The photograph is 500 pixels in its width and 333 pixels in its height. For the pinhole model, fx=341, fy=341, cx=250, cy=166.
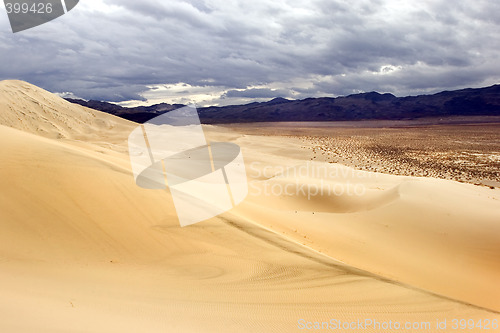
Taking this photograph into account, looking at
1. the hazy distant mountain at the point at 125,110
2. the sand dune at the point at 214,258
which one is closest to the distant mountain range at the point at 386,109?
the hazy distant mountain at the point at 125,110

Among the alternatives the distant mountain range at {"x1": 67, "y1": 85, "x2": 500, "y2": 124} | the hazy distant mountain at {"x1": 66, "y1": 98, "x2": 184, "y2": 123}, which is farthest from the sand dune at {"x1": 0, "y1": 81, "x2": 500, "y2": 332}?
the distant mountain range at {"x1": 67, "y1": 85, "x2": 500, "y2": 124}

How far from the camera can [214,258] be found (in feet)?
16.3

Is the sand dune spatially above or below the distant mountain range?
below

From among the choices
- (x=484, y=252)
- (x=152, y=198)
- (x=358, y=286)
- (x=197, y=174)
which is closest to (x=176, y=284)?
(x=358, y=286)

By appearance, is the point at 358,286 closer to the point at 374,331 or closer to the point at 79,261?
the point at 374,331

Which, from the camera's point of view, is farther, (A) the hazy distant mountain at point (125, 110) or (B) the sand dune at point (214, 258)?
(A) the hazy distant mountain at point (125, 110)

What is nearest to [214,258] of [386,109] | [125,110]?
[386,109]

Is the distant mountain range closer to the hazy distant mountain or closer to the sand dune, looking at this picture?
the hazy distant mountain

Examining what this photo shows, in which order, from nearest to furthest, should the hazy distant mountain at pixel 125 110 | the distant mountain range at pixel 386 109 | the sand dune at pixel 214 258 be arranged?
the sand dune at pixel 214 258, the hazy distant mountain at pixel 125 110, the distant mountain range at pixel 386 109

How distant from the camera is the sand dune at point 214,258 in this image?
3434mm

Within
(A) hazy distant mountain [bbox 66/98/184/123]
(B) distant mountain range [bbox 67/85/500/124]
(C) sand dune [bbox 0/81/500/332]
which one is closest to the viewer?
(C) sand dune [bbox 0/81/500/332]

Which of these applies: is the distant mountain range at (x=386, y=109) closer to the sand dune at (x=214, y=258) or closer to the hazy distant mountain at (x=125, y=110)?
the hazy distant mountain at (x=125, y=110)

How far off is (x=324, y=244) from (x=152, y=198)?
3524 mm

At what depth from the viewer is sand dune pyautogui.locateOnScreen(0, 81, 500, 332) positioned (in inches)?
135
